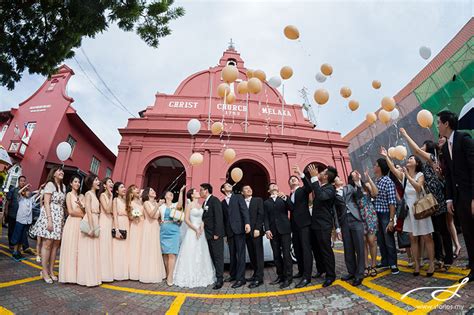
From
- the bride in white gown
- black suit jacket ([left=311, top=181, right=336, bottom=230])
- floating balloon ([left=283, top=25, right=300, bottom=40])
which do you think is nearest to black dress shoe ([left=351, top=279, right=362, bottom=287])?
black suit jacket ([left=311, top=181, right=336, bottom=230])

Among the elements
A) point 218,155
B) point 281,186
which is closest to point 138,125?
point 218,155

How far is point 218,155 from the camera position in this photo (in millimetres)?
12133

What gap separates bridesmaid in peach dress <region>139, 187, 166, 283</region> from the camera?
4328mm

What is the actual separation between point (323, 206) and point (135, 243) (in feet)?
11.6

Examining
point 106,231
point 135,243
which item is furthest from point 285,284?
point 106,231

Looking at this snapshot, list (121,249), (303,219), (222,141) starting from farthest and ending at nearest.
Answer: (222,141)
(121,249)
(303,219)

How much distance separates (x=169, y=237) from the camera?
4.53 m

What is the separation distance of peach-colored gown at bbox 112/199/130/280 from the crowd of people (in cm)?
2

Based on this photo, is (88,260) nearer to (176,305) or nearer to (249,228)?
(176,305)

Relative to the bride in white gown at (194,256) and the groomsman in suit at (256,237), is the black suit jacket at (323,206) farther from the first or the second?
the bride in white gown at (194,256)

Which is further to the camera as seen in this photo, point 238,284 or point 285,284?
point 238,284

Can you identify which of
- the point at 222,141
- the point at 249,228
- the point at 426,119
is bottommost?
the point at 249,228

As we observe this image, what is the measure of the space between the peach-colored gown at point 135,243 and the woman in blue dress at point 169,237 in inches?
16.9

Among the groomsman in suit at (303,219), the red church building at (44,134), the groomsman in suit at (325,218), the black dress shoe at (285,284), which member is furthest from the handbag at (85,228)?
the red church building at (44,134)
